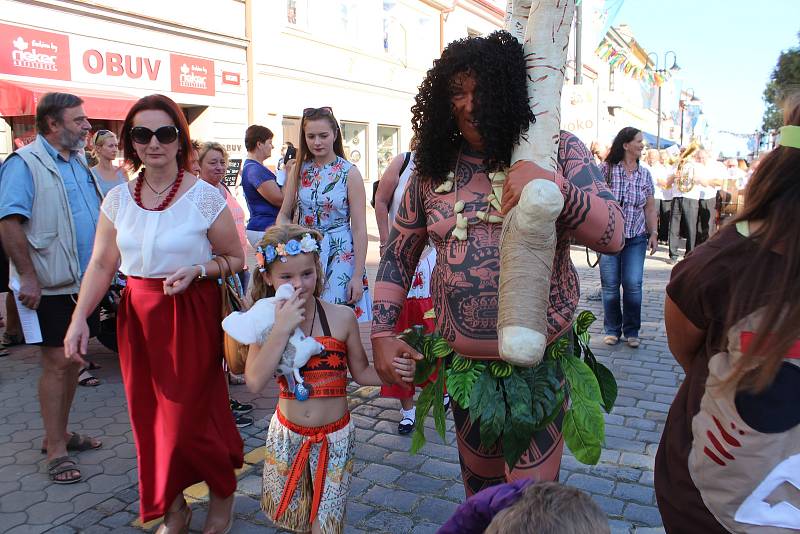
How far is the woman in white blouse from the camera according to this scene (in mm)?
2812

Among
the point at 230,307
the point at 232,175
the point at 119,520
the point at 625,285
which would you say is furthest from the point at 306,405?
the point at 232,175

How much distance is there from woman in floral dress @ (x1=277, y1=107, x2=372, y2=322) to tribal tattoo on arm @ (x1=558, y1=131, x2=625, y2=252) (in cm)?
219

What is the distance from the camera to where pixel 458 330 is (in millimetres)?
2086

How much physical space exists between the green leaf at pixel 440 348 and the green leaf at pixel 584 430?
44 cm

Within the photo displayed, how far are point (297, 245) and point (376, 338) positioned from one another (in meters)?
0.58

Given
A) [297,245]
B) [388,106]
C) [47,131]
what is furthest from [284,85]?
[297,245]

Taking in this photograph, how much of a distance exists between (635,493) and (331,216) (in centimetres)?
241

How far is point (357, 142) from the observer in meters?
20.1

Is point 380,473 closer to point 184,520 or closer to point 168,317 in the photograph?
point 184,520

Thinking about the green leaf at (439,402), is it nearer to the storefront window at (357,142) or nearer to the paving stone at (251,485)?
the paving stone at (251,485)

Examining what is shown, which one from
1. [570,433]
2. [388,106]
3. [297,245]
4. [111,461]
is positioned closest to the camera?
[570,433]

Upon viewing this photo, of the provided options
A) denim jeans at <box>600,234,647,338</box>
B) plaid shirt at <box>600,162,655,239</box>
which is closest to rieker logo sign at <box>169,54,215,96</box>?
plaid shirt at <box>600,162,655,239</box>

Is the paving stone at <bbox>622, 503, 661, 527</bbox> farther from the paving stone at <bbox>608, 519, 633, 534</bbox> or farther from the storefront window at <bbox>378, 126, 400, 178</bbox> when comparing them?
the storefront window at <bbox>378, 126, 400, 178</bbox>

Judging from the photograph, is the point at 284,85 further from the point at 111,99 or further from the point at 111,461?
the point at 111,461
